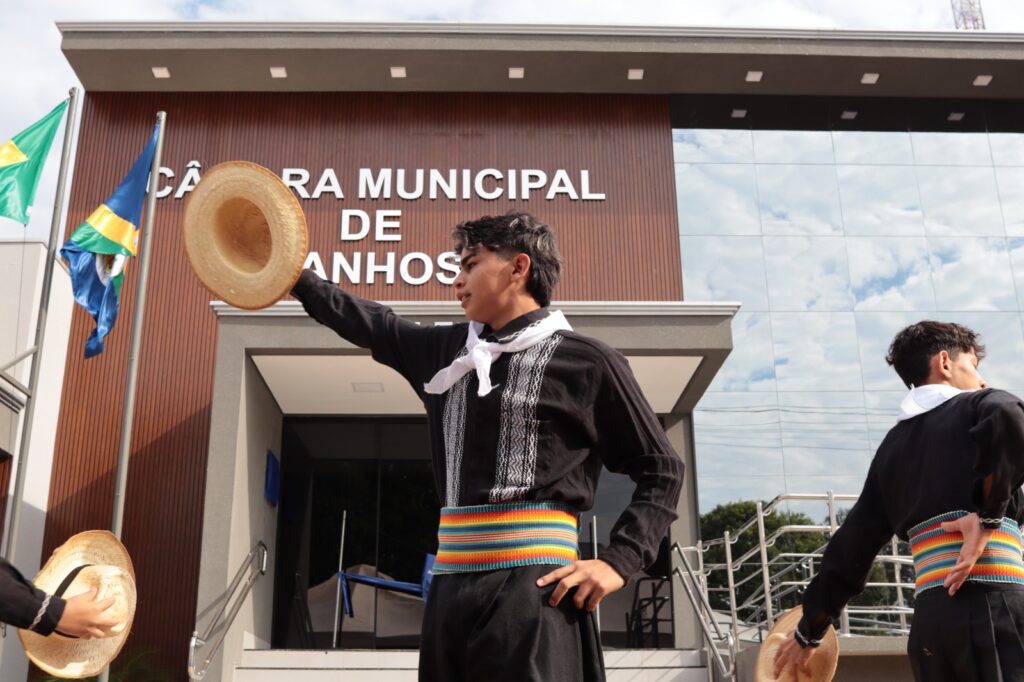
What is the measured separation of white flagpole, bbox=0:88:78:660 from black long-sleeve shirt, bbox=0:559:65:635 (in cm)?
518

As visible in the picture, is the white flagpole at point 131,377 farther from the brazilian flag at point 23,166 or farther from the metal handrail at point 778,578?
the metal handrail at point 778,578

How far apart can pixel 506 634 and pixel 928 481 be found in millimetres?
1807

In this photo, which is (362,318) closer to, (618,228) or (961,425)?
(961,425)

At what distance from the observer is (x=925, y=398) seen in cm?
357

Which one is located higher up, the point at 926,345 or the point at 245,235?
the point at 245,235

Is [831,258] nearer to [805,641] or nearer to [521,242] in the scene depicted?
[805,641]

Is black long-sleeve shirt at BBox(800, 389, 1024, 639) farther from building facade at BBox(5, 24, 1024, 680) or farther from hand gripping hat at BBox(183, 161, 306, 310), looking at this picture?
building facade at BBox(5, 24, 1024, 680)

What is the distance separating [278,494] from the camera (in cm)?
1127

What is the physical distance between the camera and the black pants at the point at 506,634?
2.22m

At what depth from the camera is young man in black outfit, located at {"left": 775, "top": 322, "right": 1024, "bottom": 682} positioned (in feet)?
10.2

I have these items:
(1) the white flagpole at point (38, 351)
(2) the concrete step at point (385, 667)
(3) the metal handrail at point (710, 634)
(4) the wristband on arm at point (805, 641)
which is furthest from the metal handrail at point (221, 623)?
(4) the wristband on arm at point (805, 641)

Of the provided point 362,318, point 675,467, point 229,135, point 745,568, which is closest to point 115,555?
point 362,318

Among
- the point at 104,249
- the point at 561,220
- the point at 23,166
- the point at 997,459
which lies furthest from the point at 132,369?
the point at 997,459

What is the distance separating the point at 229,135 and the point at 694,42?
611 cm
